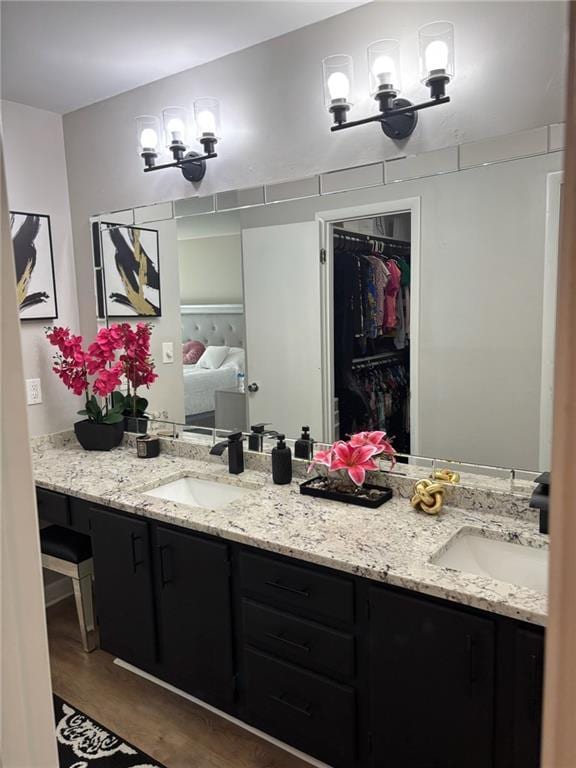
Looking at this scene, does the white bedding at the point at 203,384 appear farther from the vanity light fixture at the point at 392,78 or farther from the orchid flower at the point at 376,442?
the vanity light fixture at the point at 392,78

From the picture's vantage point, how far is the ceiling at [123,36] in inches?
75.6

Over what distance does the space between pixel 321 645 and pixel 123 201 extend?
2.23 meters

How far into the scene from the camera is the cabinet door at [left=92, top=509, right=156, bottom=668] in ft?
6.93

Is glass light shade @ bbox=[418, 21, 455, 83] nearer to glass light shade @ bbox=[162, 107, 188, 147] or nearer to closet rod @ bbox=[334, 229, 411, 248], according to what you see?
closet rod @ bbox=[334, 229, 411, 248]

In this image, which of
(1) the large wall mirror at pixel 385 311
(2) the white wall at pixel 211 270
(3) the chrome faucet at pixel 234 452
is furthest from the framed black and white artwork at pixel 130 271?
(3) the chrome faucet at pixel 234 452

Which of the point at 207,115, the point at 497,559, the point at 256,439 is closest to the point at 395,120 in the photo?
the point at 207,115

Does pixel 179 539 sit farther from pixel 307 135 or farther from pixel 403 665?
pixel 307 135

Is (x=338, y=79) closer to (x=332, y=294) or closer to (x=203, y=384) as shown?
(x=332, y=294)

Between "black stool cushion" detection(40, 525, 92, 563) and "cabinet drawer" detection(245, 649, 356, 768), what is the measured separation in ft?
3.40

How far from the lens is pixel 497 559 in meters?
1.71

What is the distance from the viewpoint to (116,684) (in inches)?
92.9

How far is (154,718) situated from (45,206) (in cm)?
245

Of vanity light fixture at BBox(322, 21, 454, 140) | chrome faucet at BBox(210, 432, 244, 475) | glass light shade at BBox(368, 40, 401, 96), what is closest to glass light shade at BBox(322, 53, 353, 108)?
vanity light fixture at BBox(322, 21, 454, 140)

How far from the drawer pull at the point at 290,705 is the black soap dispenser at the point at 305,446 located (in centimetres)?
84
